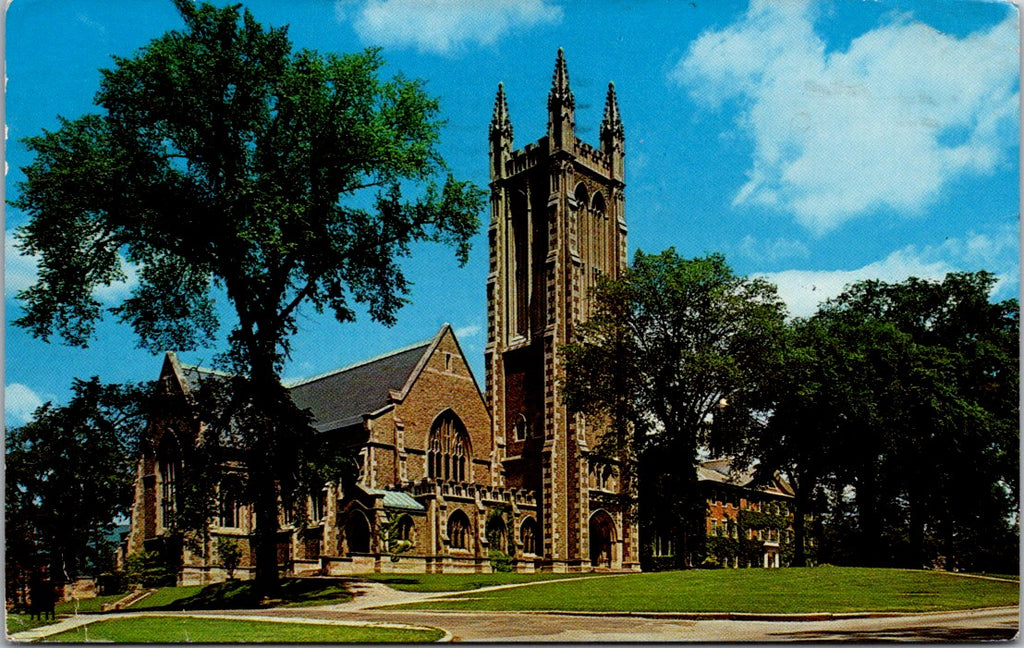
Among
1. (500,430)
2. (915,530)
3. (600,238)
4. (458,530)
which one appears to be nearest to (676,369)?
(915,530)

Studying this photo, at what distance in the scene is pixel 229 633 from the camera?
1393cm

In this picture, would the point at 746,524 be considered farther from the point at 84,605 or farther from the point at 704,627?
the point at 704,627

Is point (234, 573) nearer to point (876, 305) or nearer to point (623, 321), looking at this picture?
point (623, 321)

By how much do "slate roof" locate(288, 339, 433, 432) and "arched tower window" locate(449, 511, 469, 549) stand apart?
15.7ft

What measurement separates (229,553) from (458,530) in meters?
9.44

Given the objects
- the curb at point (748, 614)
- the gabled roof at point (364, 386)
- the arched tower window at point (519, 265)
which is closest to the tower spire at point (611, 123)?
the arched tower window at point (519, 265)

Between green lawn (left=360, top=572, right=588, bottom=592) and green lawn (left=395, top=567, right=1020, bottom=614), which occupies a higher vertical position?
green lawn (left=395, top=567, right=1020, bottom=614)

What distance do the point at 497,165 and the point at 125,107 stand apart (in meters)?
28.1

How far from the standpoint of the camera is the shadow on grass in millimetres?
17594

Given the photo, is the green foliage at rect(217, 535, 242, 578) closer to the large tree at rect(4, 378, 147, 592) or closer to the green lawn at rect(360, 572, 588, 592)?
the green lawn at rect(360, 572, 588, 592)

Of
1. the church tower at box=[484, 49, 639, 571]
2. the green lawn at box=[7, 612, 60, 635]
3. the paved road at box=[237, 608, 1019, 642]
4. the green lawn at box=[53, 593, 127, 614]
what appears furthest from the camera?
→ the church tower at box=[484, 49, 639, 571]

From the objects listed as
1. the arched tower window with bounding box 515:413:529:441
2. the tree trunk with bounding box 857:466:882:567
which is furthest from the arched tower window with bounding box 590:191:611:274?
the tree trunk with bounding box 857:466:882:567

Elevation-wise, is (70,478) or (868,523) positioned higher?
(70,478)

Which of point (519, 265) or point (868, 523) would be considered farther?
point (519, 265)
